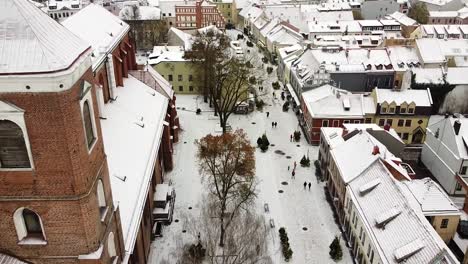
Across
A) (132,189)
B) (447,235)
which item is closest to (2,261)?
(132,189)

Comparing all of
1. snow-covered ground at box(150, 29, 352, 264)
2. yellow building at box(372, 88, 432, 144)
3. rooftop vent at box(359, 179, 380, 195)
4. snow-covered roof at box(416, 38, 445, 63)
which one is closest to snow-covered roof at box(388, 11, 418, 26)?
snow-covered roof at box(416, 38, 445, 63)

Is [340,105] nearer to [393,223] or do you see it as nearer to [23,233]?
[393,223]

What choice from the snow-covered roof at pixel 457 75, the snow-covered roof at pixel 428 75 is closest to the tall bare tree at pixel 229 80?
the snow-covered roof at pixel 428 75

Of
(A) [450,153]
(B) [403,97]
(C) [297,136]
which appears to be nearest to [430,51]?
(B) [403,97]

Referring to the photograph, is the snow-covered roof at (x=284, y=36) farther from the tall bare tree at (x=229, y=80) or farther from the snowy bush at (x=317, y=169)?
the snowy bush at (x=317, y=169)

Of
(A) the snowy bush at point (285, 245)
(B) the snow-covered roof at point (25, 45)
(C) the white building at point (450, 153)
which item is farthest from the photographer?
(C) the white building at point (450, 153)

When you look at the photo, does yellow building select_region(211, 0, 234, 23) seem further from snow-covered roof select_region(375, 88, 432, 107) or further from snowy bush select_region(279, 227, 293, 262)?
snowy bush select_region(279, 227, 293, 262)
